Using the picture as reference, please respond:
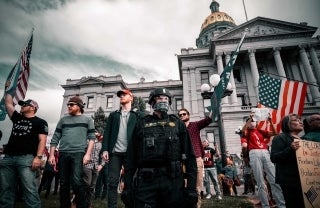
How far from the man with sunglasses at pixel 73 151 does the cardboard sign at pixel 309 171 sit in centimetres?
343

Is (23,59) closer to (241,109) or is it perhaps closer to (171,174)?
(171,174)

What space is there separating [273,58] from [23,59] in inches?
1328

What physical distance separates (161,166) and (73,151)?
243cm

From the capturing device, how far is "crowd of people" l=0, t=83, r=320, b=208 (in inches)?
97.4

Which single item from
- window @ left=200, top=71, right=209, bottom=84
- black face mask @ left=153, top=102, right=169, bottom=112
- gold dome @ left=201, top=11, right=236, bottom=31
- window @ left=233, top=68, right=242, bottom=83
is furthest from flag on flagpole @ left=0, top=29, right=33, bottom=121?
gold dome @ left=201, top=11, right=236, bottom=31

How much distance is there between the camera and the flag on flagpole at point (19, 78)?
5.77m

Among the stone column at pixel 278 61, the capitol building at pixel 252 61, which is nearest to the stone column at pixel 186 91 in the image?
the capitol building at pixel 252 61

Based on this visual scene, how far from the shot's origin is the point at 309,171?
324cm

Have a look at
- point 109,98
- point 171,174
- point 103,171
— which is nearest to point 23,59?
point 103,171

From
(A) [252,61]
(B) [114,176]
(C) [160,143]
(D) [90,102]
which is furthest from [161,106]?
(D) [90,102]

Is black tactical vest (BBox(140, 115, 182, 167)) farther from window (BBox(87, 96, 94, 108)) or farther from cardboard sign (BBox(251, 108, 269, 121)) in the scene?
window (BBox(87, 96, 94, 108))

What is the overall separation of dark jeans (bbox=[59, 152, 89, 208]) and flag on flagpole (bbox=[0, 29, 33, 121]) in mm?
2541

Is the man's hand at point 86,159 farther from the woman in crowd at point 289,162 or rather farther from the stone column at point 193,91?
the stone column at point 193,91

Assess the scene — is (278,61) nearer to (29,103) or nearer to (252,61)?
(252,61)
